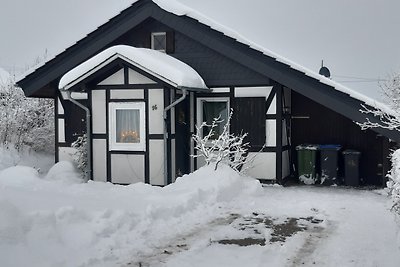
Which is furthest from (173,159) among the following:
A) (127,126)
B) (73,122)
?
(73,122)

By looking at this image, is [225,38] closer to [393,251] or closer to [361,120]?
[361,120]

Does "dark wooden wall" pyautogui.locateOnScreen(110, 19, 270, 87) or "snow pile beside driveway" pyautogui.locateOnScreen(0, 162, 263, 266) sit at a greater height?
"dark wooden wall" pyautogui.locateOnScreen(110, 19, 270, 87)

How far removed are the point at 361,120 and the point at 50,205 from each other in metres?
7.59

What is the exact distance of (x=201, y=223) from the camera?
7613mm

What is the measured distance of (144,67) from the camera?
445 inches

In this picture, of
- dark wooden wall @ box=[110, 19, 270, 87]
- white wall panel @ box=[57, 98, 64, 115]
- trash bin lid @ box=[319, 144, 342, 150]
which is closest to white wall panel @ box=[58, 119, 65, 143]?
white wall panel @ box=[57, 98, 64, 115]

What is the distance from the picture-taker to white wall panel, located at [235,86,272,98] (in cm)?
1230

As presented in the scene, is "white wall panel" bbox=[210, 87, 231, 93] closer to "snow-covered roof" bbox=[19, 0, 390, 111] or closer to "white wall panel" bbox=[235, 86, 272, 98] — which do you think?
"white wall panel" bbox=[235, 86, 272, 98]

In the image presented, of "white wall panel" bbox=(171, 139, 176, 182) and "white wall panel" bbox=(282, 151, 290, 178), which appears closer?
"white wall panel" bbox=(171, 139, 176, 182)

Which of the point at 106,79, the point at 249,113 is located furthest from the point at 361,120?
the point at 106,79

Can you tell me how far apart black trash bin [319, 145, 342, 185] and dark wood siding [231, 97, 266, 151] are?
168 centimetres

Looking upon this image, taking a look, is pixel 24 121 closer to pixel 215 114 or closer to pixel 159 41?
pixel 159 41

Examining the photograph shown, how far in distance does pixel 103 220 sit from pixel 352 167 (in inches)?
305

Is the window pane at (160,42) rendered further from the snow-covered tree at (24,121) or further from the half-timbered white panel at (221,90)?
the snow-covered tree at (24,121)
